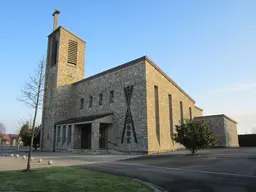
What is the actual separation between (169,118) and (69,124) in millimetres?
14548

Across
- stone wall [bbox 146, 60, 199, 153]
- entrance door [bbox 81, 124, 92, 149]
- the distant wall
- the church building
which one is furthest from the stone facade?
entrance door [bbox 81, 124, 92, 149]

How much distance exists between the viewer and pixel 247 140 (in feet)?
126

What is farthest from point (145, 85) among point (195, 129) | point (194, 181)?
point (194, 181)

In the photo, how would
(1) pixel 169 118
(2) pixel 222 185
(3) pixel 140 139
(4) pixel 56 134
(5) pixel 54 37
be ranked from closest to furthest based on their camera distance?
(2) pixel 222 185
(3) pixel 140 139
(1) pixel 169 118
(4) pixel 56 134
(5) pixel 54 37

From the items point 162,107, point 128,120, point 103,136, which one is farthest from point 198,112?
point 103,136

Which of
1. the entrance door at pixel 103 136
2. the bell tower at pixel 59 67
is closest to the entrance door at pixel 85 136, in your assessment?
the entrance door at pixel 103 136

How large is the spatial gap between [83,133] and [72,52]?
1565cm

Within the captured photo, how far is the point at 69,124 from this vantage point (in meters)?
→ 30.2

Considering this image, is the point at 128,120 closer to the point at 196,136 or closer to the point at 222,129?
the point at 196,136

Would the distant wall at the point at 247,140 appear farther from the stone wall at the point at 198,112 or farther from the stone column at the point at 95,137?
the stone column at the point at 95,137

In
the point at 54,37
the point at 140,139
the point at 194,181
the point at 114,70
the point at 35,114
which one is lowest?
the point at 194,181

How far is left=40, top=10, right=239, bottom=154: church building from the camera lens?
23953 millimetres

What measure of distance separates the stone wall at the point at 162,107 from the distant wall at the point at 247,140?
47.0ft

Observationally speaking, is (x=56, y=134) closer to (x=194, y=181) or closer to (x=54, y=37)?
(x=54, y=37)
